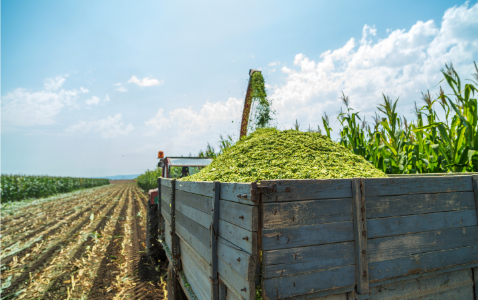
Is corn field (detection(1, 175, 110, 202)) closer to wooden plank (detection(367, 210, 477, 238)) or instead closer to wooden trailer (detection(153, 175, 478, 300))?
wooden trailer (detection(153, 175, 478, 300))

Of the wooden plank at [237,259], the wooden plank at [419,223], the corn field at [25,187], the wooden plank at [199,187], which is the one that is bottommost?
the corn field at [25,187]

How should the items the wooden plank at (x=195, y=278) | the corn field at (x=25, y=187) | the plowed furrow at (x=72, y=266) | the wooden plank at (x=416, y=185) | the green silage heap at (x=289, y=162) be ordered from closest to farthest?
the wooden plank at (x=416, y=185) < the wooden plank at (x=195, y=278) < the green silage heap at (x=289, y=162) < the plowed furrow at (x=72, y=266) < the corn field at (x=25, y=187)

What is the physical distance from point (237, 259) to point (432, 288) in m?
1.45

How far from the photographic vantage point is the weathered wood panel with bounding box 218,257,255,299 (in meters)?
1.29

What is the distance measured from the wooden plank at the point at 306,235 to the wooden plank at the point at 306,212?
3 centimetres

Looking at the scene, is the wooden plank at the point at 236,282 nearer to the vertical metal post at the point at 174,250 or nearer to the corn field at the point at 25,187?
the vertical metal post at the point at 174,250

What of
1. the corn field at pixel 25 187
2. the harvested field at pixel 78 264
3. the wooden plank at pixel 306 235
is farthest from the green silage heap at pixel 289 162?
the corn field at pixel 25 187

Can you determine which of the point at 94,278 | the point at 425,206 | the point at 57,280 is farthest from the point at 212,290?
the point at 57,280

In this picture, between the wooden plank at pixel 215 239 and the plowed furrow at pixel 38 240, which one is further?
the plowed furrow at pixel 38 240

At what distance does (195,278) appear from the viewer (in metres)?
2.22

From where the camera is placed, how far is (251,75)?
653 centimetres

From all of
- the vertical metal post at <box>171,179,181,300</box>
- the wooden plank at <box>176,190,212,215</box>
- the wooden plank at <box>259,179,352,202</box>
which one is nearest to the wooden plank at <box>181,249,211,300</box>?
the vertical metal post at <box>171,179,181,300</box>

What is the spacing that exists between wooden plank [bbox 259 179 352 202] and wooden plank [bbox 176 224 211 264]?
0.76 m

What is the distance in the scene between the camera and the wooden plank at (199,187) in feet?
5.98
